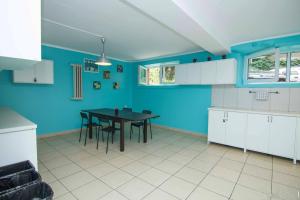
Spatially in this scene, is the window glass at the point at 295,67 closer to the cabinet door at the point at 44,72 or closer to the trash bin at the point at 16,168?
the trash bin at the point at 16,168

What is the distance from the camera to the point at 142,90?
240 inches

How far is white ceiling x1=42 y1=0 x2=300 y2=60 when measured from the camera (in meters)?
2.04

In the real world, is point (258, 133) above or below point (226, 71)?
below

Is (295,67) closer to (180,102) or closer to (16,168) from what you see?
(180,102)

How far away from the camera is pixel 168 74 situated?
543 centimetres

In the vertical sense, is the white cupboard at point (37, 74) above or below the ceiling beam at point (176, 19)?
below

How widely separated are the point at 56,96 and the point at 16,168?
3.41 m

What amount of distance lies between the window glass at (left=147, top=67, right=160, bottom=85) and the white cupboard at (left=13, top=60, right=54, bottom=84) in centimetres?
334

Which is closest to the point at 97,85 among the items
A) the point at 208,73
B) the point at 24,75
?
the point at 24,75

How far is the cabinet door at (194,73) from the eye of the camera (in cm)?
416

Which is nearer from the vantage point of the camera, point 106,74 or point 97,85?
point 97,85

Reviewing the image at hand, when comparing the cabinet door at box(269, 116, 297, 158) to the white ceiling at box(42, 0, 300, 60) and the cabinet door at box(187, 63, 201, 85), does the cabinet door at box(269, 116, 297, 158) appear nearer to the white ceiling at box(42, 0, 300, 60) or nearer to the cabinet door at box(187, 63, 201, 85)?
the white ceiling at box(42, 0, 300, 60)

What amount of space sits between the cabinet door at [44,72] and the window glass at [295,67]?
5.75 meters

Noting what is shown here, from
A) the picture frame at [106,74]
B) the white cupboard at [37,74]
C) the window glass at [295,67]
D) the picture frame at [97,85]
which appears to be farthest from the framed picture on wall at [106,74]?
the window glass at [295,67]
